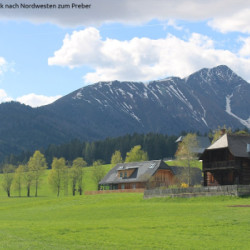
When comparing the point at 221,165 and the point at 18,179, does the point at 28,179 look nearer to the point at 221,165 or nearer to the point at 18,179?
the point at 18,179

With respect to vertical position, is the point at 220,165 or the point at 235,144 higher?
the point at 235,144

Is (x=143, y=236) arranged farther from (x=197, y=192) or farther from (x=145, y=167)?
(x=145, y=167)

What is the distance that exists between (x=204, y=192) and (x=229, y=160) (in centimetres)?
1247

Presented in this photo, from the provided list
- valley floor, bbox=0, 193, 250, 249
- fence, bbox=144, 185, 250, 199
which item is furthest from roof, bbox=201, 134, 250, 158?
valley floor, bbox=0, 193, 250, 249

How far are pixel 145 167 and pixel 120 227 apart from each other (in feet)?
229

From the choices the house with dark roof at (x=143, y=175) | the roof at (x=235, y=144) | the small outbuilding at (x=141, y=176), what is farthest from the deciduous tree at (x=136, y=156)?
the roof at (x=235, y=144)

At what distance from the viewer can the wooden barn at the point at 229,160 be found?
212 ft

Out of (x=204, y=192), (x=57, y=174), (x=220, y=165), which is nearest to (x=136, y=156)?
(x=57, y=174)

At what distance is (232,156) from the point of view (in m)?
65.2

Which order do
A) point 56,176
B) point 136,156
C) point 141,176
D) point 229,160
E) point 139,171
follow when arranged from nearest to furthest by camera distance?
point 229,160 → point 141,176 → point 139,171 → point 56,176 → point 136,156

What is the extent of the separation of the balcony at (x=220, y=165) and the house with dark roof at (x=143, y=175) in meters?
27.6

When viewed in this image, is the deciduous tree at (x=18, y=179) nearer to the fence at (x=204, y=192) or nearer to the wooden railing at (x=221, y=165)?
the wooden railing at (x=221, y=165)

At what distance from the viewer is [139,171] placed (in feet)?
331

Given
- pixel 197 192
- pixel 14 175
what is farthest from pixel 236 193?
pixel 14 175
